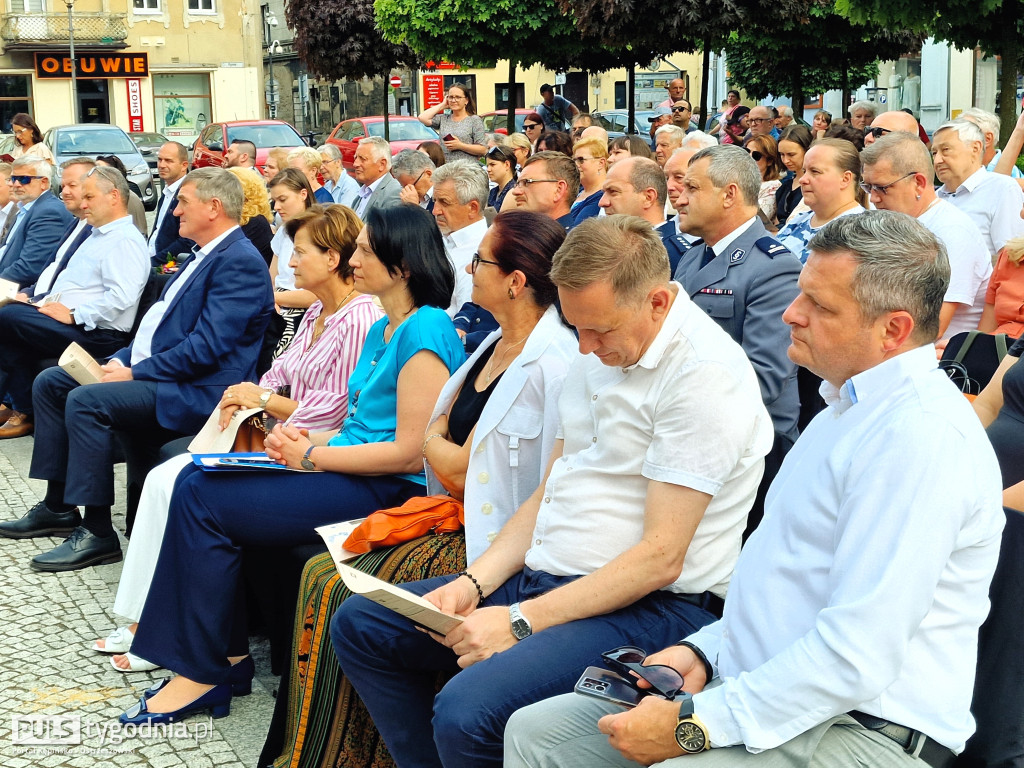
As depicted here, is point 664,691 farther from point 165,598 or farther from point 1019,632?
point 165,598

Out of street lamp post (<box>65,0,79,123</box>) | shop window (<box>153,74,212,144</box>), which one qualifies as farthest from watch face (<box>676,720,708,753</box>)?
shop window (<box>153,74,212,144</box>)

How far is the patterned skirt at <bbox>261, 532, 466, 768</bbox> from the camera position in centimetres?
323

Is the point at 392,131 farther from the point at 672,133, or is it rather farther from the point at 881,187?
the point at 881,187

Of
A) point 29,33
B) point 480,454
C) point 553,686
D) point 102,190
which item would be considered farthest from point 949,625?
point 29,33

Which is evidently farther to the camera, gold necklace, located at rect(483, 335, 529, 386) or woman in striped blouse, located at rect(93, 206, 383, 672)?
woman in striped blouse, located at rect(93, 206, 383, 672)

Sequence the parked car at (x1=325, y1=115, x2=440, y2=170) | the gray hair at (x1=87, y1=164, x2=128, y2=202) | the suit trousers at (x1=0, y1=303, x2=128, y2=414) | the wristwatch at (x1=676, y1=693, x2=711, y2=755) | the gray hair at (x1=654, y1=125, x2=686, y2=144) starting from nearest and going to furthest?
1. the wristwatch at (x1=676, y1=693, x2=711, y2=755)
2. the gray hair at (x1=87, y1=164, x2=128, y2=202)
3. the suit trousers at (x1=0, y1=303, x2=128, y2=414)
4. the gray hair at (x1=654, y1=125, x2=686, y2=144)
5. the parked car at (x1=325, y1=115, x2=440, y2=170)

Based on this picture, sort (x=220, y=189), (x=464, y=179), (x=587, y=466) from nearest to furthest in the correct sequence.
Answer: (x=587, y=466) → (x=220, y=189) → (x=464, y=179)

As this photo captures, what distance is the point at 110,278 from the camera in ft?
21.5

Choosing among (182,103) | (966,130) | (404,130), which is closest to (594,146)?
(966,130)

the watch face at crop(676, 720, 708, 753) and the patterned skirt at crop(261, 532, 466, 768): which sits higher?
the watch face at crop(676, 720, 708, 753)

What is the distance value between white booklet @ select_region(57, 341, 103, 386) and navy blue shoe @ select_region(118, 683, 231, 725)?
2093 mm

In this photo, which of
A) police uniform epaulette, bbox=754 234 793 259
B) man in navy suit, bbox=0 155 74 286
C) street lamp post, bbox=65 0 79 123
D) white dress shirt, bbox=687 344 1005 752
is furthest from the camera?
street lamp post, bbox=65 0 79 123

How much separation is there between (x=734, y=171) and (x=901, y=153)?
38.0 inches

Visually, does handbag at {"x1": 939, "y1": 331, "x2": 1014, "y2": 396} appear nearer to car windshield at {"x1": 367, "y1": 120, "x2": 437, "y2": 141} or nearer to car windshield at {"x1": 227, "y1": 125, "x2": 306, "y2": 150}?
car windshield at {"x1": 367, "y1": 120, "x2": 437, "y2": 141}
